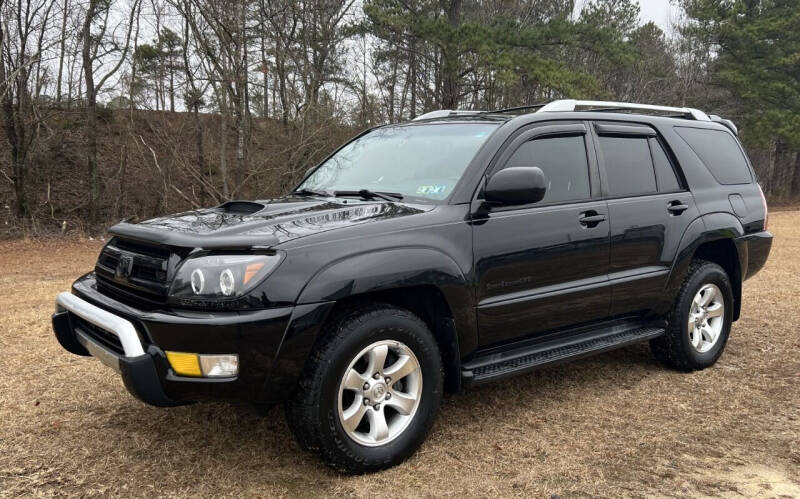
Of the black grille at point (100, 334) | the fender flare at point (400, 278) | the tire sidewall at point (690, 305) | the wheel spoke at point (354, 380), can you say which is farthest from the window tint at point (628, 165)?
the black grille at point (100, 334)

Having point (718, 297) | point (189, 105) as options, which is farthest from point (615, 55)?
point (718, 297)

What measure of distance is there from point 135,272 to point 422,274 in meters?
1.38

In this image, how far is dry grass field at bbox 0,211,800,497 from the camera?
9.35ft

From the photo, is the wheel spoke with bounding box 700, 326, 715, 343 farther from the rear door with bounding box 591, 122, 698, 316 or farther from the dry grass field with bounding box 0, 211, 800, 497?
the rear door with bounding box 591, 122, 698, 316

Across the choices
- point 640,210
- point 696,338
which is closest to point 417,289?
point 640,210

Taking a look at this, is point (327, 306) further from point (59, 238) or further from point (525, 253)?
point (59, 238)

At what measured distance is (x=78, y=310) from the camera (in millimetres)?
3010

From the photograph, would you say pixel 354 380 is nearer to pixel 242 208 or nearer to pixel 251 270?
pixel 251 270

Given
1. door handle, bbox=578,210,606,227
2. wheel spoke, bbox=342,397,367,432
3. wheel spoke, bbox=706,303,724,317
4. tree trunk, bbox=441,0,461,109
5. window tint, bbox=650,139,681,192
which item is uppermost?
tree trunk, bbox=441,0,461,109

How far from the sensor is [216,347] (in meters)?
2.56

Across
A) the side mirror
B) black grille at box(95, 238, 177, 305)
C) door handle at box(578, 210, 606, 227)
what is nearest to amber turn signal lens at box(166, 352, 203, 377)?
black grille at box(95, 238, 177, 305)

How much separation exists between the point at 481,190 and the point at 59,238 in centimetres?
1327

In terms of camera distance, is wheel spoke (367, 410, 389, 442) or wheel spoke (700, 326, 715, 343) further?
wheel spoke (700, 326, 715, 343)

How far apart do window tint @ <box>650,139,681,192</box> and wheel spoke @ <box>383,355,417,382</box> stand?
240cm
